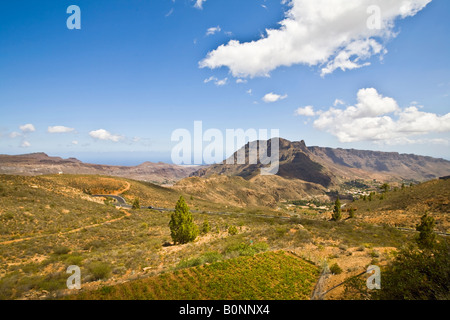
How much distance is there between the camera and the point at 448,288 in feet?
29.2

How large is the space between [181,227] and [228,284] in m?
16.4

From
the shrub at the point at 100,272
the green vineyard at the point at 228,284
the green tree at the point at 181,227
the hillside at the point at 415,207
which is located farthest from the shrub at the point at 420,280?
the hillside at the point at 415,207

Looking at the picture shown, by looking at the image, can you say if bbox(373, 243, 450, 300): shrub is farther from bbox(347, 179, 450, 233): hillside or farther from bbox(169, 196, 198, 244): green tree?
bbox(347, 179, 450, 233): hillside

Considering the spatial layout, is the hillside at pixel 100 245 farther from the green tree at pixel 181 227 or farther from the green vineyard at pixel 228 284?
the green tree at pixel 181 227

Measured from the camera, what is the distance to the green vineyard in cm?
1145

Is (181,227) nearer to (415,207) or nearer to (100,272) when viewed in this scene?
(100,272)

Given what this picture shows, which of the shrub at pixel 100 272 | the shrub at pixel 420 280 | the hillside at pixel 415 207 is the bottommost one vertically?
the hillside at pixel 415 207

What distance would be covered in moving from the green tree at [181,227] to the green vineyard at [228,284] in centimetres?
1306

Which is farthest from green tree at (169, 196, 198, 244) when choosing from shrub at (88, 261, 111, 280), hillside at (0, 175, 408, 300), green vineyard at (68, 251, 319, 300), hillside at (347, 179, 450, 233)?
hillside at (347, 179, 450, 233)

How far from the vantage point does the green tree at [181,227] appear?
93.7ft

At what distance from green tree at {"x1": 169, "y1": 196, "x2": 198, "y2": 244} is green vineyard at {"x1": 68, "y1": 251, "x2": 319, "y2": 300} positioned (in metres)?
13.1
